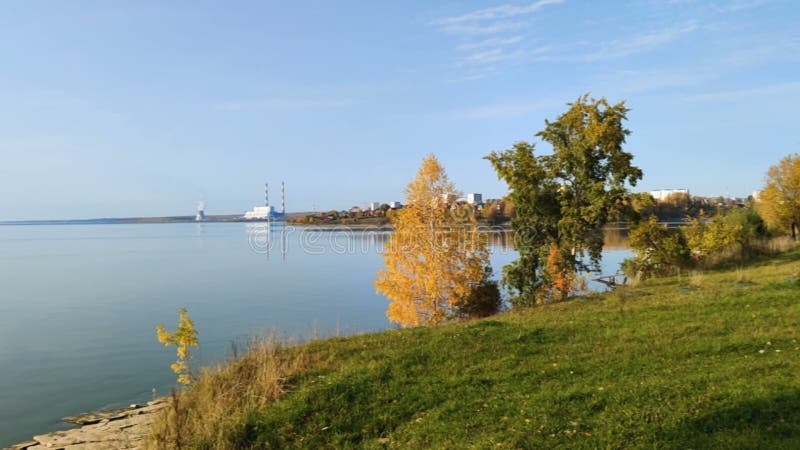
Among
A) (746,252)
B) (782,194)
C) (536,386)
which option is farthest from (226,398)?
(782,194)

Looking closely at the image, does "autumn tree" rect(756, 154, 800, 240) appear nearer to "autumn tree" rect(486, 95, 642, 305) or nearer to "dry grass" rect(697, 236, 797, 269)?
"dry grass" rect(697, 236, 797, 269)

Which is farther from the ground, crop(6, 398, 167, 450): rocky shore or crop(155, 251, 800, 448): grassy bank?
crop(155, 251, 800, 448): grassy bank

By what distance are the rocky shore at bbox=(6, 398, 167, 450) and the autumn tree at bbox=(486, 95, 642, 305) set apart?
51.8 ft

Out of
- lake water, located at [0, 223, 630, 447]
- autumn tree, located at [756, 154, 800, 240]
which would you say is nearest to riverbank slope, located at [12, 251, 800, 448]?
lake water, located at [0, 223, 630, 447]

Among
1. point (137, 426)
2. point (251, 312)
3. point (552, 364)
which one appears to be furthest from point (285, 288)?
point (552, 364)

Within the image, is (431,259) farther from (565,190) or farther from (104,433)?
(104,433)

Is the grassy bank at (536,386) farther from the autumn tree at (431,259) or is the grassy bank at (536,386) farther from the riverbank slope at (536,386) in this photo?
the autumn tree at (431,259)

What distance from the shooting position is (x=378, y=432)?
7.57 m

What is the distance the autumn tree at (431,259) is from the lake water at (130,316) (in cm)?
217

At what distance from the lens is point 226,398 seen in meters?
9.20

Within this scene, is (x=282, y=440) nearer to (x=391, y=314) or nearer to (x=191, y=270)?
(x=391, y=314)

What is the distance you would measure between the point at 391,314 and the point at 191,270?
30.8 metres

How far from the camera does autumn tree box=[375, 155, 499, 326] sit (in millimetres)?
24594

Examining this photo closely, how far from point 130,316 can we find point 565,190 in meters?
22.9
